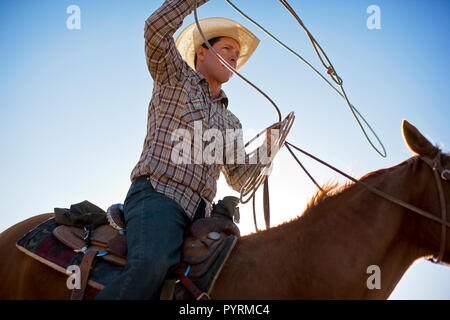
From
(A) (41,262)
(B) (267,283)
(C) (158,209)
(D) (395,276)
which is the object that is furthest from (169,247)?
(D) (395,276)

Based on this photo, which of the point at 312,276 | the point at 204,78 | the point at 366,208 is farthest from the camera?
the point at 204,78

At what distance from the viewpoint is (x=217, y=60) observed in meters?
3.83

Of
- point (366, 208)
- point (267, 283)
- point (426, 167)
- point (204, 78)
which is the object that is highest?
point (204, 78)

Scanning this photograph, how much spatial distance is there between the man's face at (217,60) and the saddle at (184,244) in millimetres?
1583

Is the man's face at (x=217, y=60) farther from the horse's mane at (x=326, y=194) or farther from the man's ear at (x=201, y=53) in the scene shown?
the horse's mane at (x=326, y=194)

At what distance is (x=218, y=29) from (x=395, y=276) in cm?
317

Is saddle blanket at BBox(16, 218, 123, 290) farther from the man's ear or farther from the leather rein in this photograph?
the man's ear

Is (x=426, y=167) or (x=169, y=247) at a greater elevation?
(x=426, y=167)

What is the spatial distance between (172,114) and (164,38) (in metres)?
0.65

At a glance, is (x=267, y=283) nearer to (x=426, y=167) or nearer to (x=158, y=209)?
(x=158, y=209)

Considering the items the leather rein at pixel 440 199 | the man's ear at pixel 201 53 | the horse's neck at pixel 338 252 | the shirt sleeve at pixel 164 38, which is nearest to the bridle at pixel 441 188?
the leather rein at pixel 440 199

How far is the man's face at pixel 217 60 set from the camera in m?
3.83

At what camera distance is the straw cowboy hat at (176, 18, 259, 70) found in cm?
421

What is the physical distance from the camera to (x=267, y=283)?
2512 mm
